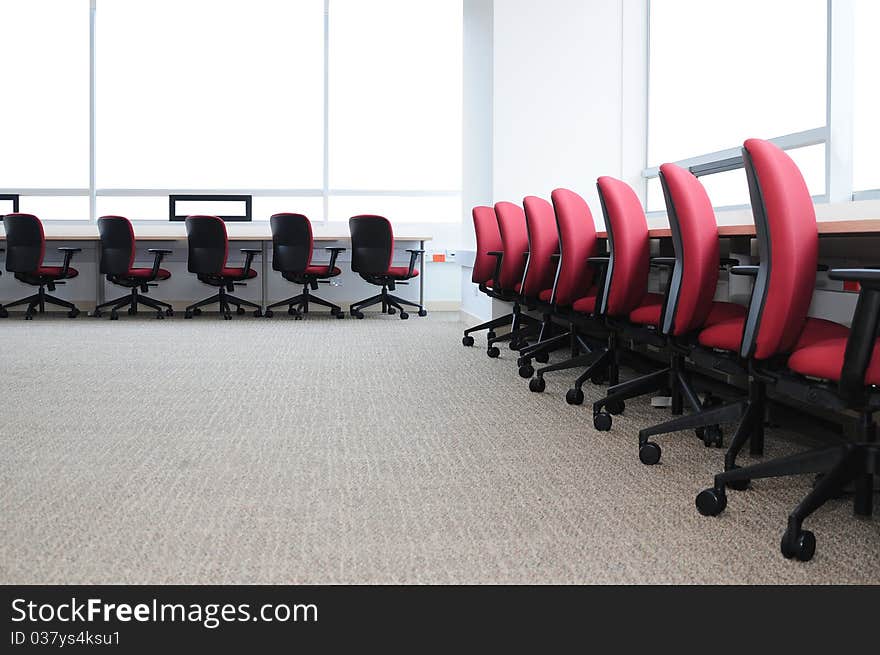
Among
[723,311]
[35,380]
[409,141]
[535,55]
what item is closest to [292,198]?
[409,141]

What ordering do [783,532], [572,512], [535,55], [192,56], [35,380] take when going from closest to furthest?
[783,532], [572,512], [35,380], [535,55], [192,56]

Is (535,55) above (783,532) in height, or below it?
above

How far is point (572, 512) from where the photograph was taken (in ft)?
6.63

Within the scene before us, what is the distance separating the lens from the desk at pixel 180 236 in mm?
7879

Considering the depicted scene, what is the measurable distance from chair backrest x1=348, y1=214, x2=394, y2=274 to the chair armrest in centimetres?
589

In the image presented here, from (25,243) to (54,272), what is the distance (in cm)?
37

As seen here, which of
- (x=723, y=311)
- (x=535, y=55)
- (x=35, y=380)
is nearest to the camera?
(x=723, y=311)

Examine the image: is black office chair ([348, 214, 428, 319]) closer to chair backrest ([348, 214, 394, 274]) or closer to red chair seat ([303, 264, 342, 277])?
chair backrest ([348, 214, 394, 274])

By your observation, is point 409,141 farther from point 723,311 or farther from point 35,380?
point 723,311

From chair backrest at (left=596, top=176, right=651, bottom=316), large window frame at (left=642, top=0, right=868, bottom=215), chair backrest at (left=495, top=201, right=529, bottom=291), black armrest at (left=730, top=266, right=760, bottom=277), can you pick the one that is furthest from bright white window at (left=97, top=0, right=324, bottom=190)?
black armrest at (left=730, top=266, right=760, bottom=277)

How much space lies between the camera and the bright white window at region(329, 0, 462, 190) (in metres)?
8.71

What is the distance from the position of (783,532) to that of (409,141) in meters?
7.36

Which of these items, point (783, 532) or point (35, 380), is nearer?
point (783, 532)

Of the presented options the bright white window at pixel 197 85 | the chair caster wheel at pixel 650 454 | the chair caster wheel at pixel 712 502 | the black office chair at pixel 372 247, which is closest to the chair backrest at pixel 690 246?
the chair caster wheel at pixel 650 454
